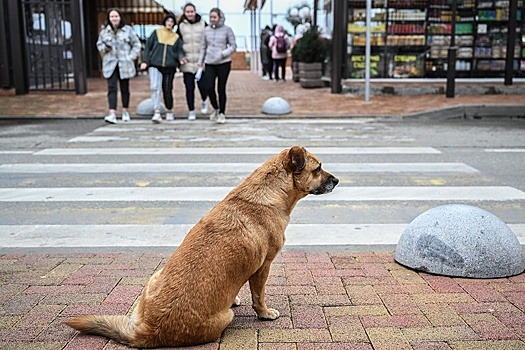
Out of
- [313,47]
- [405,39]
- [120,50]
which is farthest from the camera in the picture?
[313,47]

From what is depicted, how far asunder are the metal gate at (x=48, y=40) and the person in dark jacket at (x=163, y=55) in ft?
20.2

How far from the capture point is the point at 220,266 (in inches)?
129

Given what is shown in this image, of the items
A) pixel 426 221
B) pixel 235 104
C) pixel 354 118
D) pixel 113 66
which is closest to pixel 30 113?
pixel 113 66

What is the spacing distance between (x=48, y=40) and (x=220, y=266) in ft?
54.5

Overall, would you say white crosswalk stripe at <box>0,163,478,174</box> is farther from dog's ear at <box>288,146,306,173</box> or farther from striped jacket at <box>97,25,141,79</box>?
dog's ear at <box>288,146,306,173</box>

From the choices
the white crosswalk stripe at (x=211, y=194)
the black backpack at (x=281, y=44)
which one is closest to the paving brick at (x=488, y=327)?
the white crosswalk stripe at (x=211, y=194)

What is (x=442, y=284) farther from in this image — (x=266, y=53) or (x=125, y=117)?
(x=266, y=53)

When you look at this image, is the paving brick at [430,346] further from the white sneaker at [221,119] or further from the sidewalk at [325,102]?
the sidewalk at [325,102]

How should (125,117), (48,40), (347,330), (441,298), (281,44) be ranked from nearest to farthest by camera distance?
(347,330) → (441,298) → (125,117) → (48,40) → (281,44)

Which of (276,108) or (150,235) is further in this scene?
(276,108)

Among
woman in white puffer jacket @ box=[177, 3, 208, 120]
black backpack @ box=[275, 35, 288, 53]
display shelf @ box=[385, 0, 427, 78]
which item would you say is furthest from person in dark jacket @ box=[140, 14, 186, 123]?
black backpack @ box=[275, 35, 288, 53]

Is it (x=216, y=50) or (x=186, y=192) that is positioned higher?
(x=216, y=50)

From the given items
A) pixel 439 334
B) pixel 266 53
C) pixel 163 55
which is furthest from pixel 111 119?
pixel 266 53

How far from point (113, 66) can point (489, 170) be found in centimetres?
768
